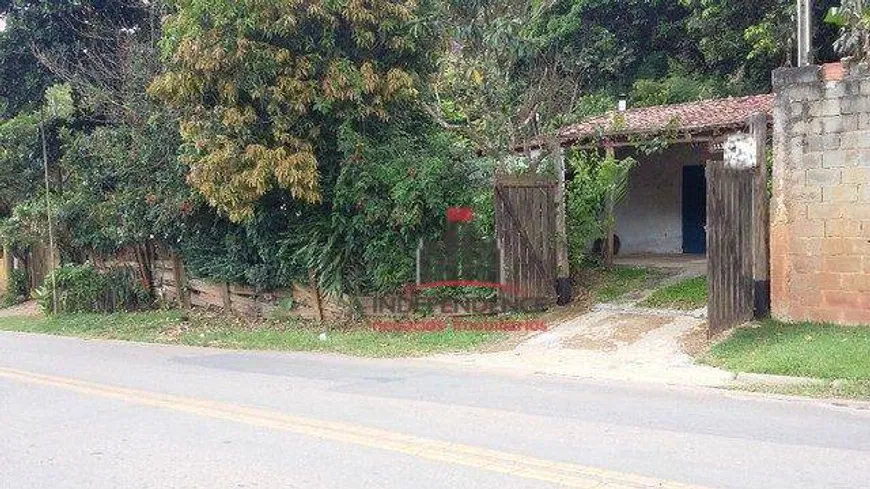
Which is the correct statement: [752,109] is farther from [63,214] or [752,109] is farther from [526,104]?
[63,214]

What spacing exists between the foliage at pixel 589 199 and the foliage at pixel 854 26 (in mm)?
4215

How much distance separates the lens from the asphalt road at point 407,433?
5676 millimetres

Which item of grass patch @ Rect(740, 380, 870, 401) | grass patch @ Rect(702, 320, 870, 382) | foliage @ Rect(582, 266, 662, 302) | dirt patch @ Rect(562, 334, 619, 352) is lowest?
grass patch @ Rect(740, 380, 870, 401)

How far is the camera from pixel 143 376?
1043cm

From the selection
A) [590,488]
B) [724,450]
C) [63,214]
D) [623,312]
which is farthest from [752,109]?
[63,214]

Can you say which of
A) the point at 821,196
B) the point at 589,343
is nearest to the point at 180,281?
the point at 589,343

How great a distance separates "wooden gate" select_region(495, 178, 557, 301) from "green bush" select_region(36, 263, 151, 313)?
9.92 metres

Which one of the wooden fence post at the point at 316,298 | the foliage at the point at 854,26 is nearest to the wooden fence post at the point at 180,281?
the wooden fence post at the point at 316,298

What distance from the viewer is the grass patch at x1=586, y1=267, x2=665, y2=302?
14.3 m

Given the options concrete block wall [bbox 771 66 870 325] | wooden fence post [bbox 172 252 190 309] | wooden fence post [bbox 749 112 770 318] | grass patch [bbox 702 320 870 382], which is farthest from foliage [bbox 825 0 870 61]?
wooden fence post [bbox 172 252 190 309]

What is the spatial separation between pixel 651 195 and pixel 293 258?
9.29m

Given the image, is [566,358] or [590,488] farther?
[566,358]

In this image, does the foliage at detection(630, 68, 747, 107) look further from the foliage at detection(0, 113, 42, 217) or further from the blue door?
the foliage at detection(0, 113, 42, 217)

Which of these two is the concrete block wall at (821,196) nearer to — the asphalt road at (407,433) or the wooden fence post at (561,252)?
the asphalt road at (407,433)
